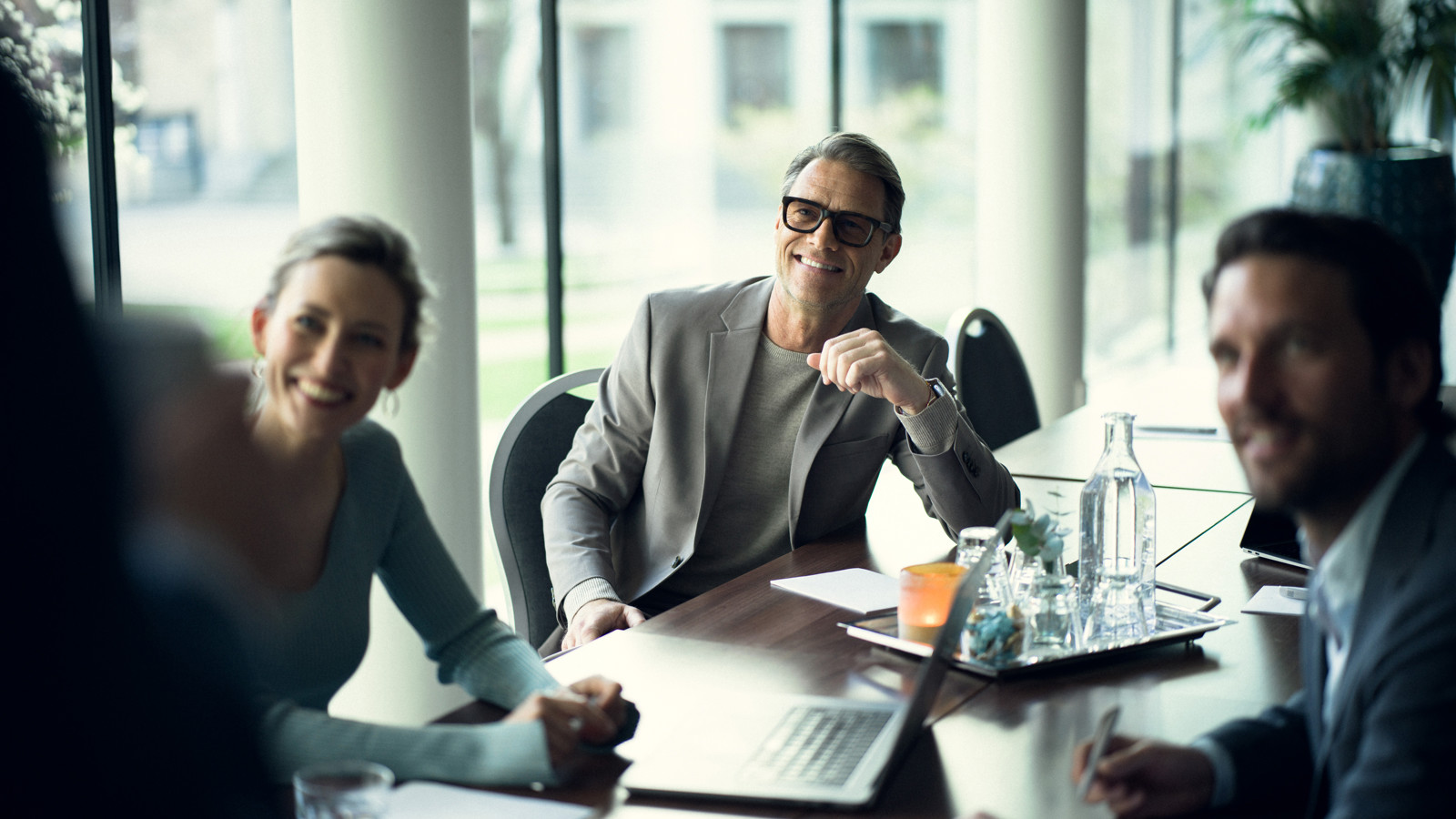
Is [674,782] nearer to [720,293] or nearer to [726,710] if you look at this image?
[726,710]

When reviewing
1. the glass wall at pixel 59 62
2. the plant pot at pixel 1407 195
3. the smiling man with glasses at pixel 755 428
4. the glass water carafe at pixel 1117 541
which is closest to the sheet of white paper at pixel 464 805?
the glass water carafe at pixel 1117 541

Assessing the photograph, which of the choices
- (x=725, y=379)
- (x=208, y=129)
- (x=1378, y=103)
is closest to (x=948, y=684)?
(x=725, y=379)

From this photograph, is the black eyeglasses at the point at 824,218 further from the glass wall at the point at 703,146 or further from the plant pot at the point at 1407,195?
the plant pot at the point at 1407,195

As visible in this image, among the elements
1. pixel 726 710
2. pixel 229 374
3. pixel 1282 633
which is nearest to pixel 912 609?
pixel 726 710

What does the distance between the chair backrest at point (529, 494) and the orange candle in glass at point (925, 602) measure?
79cm

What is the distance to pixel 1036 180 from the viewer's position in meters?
5.07

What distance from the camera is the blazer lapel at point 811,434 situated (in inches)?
86.4

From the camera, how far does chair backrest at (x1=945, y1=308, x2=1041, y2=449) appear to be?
10.2 feet

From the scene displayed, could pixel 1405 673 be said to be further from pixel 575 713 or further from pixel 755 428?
pixel 755 428

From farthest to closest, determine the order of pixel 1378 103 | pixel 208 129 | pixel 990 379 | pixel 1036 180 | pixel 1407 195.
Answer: pixel 208 129 → pixel 1378 103 → pixel 1407 195 → pixel 1036 180 → pixel 990 379

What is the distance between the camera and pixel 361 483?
138 cm

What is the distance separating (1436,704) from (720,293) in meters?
1.59

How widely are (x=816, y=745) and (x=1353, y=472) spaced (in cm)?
55

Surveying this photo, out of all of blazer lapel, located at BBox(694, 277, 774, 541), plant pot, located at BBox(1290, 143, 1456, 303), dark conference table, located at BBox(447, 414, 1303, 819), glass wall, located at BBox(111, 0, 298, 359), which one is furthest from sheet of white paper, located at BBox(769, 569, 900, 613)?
plant pot, located at BBox(1290, 143, 1456, 303)
